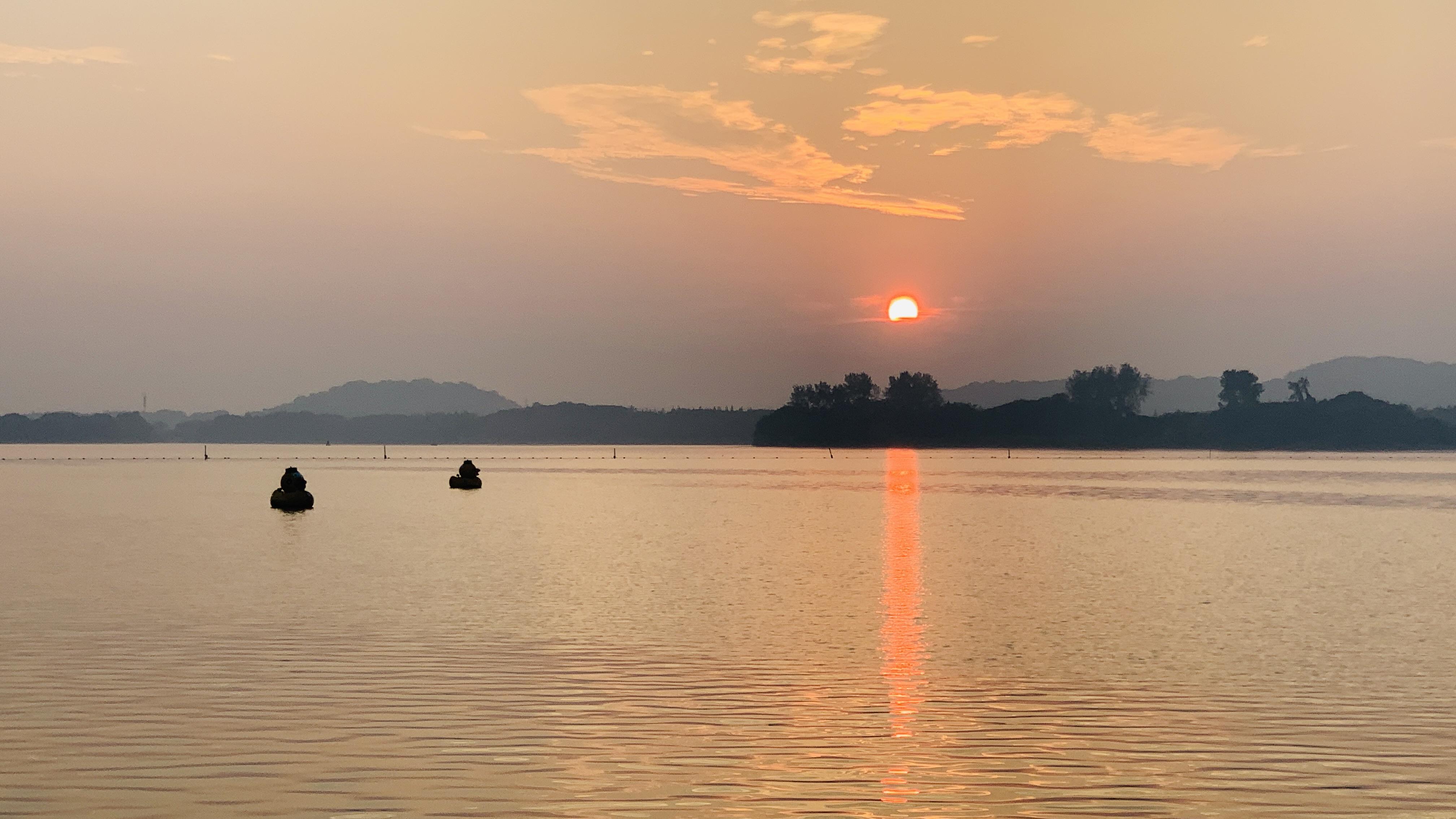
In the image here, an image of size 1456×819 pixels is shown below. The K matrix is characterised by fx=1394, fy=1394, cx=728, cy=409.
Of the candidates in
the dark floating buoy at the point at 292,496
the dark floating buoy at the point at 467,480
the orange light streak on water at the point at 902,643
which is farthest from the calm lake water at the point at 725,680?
the dark floating buoy at the point at 467,480

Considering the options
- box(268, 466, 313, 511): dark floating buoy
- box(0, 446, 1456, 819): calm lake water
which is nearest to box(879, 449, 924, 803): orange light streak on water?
box(0, 446, 1456, 819): calm lake water

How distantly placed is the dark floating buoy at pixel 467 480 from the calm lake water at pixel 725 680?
72254mm

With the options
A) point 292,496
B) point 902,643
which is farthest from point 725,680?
point 292,496

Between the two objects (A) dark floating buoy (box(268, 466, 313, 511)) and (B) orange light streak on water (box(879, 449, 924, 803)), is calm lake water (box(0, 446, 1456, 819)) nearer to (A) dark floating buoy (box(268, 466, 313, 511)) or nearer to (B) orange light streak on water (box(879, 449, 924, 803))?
(B) orange light streak on water (box(879, 449, 924, 803))

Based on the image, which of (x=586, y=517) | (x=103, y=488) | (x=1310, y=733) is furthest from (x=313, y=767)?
(x=103, y=488)

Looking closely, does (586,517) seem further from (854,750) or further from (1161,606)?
(854,750)

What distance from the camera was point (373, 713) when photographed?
63.1 ft

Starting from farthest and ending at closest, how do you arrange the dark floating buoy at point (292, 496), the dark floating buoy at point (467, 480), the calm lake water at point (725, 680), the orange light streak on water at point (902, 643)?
the dark floating buoy at point (467, 480), the dark floating buoy at point (292, 496), the orange light streak on water at point (902, 643), the calm lake water at point (725, 680)

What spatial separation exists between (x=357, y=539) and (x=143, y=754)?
48.3 m

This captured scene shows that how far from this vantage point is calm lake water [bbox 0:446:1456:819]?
49.2ft

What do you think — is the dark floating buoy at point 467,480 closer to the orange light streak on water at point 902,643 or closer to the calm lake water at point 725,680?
the orange light streak on water at point 902,643

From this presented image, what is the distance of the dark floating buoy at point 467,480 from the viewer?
132 meters

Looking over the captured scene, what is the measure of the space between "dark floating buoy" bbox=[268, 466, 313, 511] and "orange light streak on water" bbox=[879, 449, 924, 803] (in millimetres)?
39931

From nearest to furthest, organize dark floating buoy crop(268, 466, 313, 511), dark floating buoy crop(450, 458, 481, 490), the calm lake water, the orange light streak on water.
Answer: the calm lake water → the orange light streak on water → dark floating buoy crop(268, 466, 313, 511) → dark floating buoy crop(450, 458, 481, 490)
